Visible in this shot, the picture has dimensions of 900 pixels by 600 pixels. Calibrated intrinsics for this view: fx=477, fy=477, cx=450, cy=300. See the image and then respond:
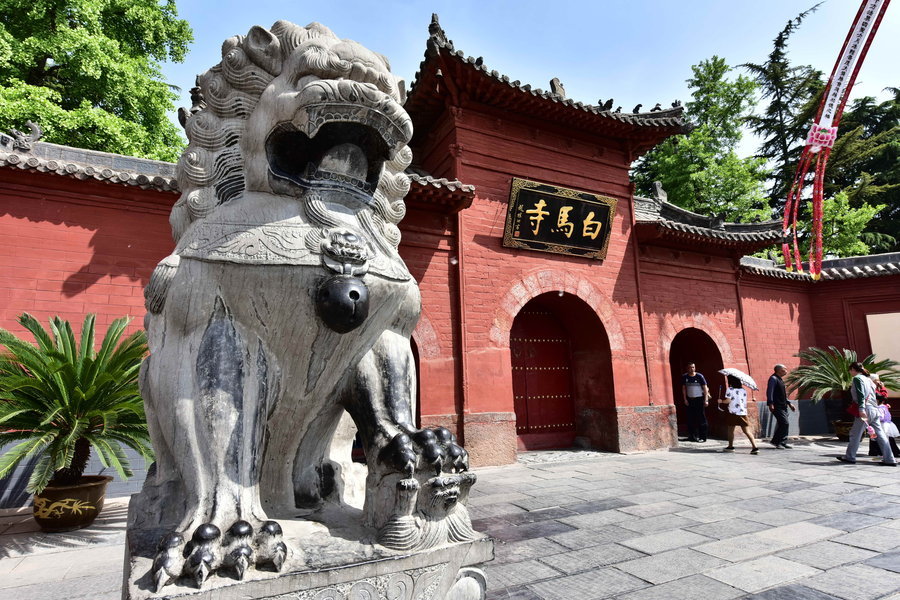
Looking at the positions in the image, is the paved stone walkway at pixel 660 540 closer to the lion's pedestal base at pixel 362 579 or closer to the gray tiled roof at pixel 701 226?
the lion's pedestal base at pixel 362 579

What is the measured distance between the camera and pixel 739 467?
20.5 ft

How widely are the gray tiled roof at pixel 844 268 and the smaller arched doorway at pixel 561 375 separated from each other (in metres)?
4.48

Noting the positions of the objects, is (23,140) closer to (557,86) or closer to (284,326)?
(284,326)

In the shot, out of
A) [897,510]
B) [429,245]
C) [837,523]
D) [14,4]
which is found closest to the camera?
[837,523]

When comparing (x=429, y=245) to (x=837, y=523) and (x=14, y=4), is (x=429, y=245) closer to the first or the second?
(x=837, y=523)

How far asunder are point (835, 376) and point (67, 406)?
1240 cm

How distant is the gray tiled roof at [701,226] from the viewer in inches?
341

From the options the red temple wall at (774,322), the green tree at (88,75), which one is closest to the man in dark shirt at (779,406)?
the red temple wall at (774,322)

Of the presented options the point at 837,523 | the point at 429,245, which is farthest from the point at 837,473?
the point at 429,245

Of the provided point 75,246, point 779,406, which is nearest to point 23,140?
point 75,246

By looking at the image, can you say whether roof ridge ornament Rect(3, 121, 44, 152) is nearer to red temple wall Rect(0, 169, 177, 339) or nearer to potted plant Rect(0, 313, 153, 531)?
red temple wall Rect(0, 169, 177, 339)

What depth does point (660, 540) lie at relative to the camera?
3209 millimetres

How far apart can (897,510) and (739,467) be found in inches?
93.6

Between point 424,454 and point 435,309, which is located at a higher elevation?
point 435,309
